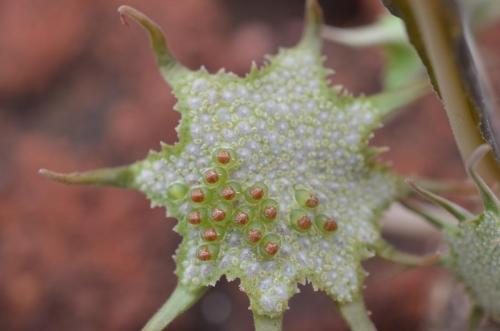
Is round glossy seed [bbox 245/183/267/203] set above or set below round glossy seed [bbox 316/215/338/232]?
above

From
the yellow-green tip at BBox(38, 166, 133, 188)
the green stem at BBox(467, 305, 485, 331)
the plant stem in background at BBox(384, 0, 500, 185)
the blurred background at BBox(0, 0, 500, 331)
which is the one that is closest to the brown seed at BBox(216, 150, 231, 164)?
the yellow-green tip at BBox(38, 166, 133, 188)

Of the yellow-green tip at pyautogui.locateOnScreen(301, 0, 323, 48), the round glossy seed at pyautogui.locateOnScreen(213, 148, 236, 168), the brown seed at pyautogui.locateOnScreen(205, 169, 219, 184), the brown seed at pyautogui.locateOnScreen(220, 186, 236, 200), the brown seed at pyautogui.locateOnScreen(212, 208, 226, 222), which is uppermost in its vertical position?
the yellow-green tip at pyautogui.locateOnScreen(301, 0, 323, 48)

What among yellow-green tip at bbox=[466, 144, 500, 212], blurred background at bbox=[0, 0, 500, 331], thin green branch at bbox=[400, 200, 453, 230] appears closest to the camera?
yellow-green tip at bbox=[466, 144, 500, 212]

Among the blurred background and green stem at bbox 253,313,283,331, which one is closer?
green stem at bbox 253,313,283,331

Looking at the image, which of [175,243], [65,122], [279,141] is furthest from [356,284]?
[65,122]

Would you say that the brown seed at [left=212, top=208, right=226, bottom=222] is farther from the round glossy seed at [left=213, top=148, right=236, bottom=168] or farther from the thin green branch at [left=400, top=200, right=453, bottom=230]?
the thin green branch at [left=400, top=200, right=453, bottom=230]

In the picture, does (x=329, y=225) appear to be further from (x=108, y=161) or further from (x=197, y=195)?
(x=108, y=161)

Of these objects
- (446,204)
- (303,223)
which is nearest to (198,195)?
(303,223)

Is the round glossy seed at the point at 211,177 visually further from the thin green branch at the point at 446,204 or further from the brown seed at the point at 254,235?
the thin green branch at the point at 446,204
